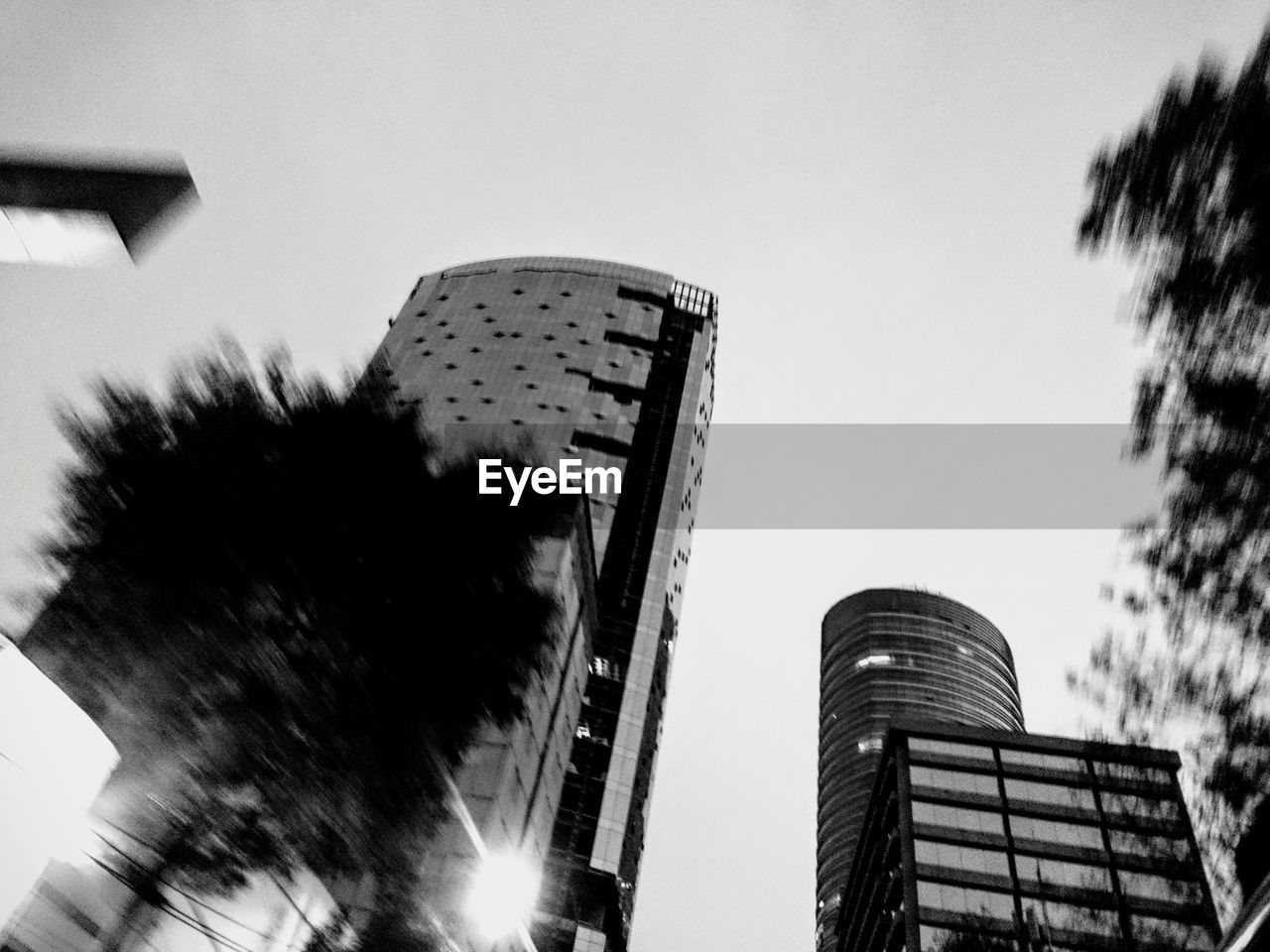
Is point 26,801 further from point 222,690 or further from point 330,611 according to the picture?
point 330,611

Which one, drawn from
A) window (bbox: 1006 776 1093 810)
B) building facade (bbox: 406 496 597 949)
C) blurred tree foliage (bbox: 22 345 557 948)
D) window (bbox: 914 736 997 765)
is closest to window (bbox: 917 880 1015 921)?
window (bbox: 1006 776 1093 810)

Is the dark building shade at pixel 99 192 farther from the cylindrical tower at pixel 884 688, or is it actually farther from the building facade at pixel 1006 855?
the cylindrical tower at pixel 884 688

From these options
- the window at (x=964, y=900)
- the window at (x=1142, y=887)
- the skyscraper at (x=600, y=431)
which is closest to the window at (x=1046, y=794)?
the window at (x=1142, y=887)

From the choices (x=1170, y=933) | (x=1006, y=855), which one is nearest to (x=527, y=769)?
(x=1006, y=855)

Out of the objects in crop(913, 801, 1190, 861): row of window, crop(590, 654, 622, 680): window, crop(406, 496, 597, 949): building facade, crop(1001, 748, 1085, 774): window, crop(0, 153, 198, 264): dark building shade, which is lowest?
crop(0, 153, 198, 264): dark building shade

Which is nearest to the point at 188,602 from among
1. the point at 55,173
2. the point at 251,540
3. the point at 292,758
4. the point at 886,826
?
→ the point at 251,540

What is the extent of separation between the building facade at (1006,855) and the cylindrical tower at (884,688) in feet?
199

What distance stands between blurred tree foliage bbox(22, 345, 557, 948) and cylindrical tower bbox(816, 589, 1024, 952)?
383ft

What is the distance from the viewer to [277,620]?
8523mm

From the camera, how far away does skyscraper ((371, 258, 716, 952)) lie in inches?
1348

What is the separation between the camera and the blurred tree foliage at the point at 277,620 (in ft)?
25.1

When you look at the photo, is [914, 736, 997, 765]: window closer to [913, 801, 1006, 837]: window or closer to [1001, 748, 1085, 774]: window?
[1001, 748, 1085, 774]: window

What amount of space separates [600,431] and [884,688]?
97592 millimetres

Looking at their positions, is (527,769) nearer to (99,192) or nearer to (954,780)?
(99,192)
